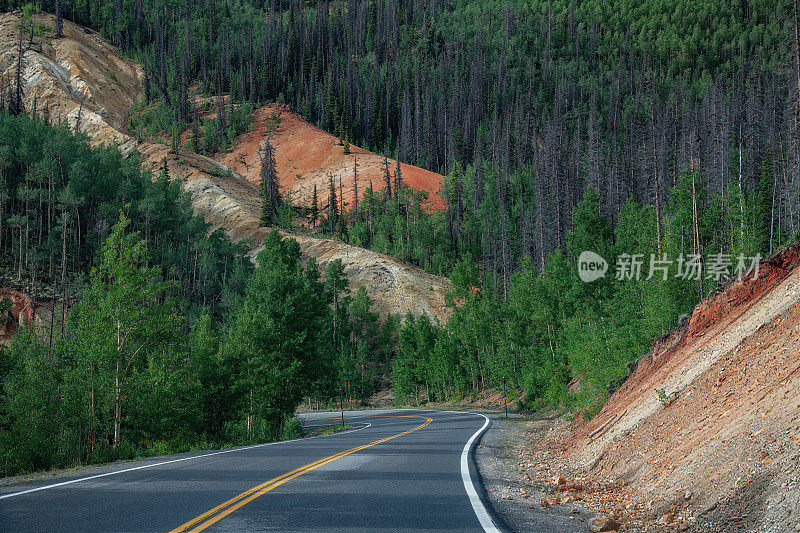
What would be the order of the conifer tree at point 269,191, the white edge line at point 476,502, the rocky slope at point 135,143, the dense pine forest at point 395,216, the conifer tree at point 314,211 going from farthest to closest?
the conifer tree at point 314,211 → the conifer tree at point 269,191 → the rocky slope at point 135,143 → the dense pine forest at point 395,216 → the white edge line at point 476,502

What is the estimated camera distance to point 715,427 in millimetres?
8789

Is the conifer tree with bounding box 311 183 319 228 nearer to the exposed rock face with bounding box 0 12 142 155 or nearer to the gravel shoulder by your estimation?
the exposed rock face with bounding box 0 12 142 155

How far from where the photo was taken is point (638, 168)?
81.4 meters

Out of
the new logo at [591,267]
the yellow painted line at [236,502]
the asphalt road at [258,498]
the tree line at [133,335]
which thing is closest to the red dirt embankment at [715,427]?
the asphalt road at [258,498]

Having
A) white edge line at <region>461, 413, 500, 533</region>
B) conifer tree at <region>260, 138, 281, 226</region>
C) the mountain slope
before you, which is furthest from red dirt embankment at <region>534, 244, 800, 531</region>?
conifer tree at <region>260, 138, 281, 226</region>

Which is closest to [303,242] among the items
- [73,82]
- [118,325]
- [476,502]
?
[118,325]

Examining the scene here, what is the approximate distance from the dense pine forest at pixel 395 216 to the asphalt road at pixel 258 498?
22.6 feet

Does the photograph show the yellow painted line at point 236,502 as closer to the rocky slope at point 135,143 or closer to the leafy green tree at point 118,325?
the leafy green tree at point 118,325

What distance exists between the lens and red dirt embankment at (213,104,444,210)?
103 meters

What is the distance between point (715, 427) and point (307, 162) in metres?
109

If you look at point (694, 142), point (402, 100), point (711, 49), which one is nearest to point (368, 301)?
point (694, 142)

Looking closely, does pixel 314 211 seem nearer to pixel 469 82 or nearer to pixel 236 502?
pixel 469 82

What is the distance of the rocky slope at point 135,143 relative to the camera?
75500mm

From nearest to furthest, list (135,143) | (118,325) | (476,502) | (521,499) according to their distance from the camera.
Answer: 1. (476,502)
2. (521,499)
3. (118,325)
4. (135,143)
